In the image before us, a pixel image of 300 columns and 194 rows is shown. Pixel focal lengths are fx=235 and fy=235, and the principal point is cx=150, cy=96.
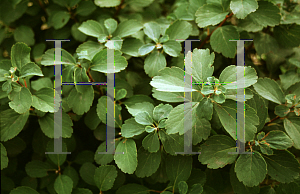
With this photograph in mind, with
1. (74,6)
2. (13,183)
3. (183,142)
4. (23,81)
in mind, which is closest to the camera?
(183,142)

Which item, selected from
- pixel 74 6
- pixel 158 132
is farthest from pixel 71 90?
pixel 74 6

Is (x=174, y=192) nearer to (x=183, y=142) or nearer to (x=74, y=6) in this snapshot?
(x=183, y=142)

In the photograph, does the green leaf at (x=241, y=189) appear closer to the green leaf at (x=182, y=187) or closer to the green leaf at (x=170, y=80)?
the green leaf at (x=182, y=187)

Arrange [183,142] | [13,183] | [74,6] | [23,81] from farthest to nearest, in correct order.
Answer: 1. [74,6]
2. [13,183]
3. [23,81]
4. [183,142]

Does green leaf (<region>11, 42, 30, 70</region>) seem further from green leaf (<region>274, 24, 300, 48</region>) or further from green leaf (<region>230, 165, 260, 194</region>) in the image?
green leaf (<region>274, 24, 300, 48</region>)

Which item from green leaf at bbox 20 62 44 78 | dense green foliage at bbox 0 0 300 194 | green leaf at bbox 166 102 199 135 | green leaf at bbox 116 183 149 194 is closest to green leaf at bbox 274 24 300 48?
dense green foliage at bbox 0 0 300 194

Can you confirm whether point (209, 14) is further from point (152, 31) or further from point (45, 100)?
point (45, 100)
